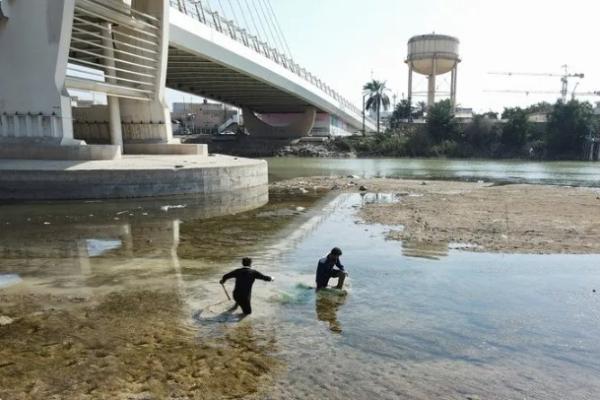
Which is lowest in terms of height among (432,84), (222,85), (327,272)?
(327,272)

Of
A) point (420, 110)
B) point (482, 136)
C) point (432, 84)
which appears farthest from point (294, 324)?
point (420, 110)

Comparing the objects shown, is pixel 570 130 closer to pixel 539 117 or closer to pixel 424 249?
pixel 539 117

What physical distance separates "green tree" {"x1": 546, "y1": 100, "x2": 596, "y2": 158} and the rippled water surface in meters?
61.3

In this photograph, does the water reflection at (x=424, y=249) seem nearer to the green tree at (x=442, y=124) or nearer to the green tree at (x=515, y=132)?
the green tree at (x=515, y=132)

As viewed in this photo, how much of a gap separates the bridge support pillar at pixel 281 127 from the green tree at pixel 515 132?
27.9 metres

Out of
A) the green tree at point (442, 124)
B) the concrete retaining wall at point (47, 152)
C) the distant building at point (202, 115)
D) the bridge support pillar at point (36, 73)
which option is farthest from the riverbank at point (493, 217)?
the distant building at point (202, 115)

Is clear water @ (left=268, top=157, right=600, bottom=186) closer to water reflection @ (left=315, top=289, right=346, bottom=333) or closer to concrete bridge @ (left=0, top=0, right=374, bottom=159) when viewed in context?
concrete bridge @ (left=0, top=0, right=374, bottom=159)

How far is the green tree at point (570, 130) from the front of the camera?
64.8 metres

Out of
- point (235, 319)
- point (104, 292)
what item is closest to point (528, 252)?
point (235, 319)

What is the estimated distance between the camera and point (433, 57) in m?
87.6

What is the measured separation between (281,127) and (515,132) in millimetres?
34845

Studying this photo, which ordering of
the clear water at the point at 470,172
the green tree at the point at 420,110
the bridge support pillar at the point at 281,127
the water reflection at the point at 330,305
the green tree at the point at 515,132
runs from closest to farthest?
the water reflection at the point at 330,305 < the clear water at the point at 470,172 < the green tree at the point at 515,132 < the bridge support pillar at the point at 281,127 < the green tree at the point at 420,110

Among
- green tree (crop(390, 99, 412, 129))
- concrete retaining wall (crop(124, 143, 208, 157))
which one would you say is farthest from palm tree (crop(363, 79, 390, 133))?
concrete retaining wall (crop(124, 143, 208, 157))

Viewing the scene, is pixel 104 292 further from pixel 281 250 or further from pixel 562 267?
pixel 562 267
